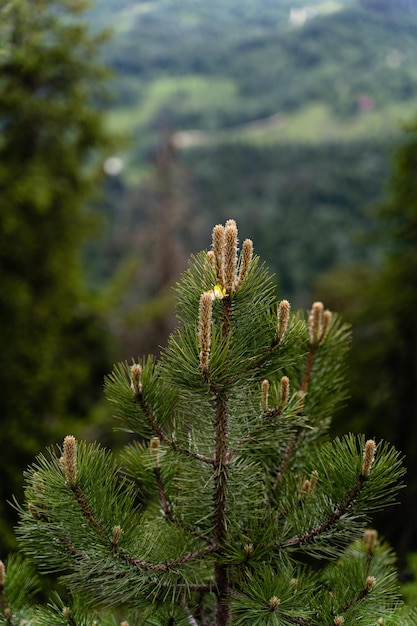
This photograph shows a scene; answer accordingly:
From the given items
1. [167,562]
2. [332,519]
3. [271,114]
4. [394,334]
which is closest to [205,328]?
[332,519]

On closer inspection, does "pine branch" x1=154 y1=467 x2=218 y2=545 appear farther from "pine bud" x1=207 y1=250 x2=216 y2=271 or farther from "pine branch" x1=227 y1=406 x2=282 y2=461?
"pine bud" x1=207 y1=250 x2=216 y2=271

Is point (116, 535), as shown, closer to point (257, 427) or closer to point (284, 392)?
point (257, 427)

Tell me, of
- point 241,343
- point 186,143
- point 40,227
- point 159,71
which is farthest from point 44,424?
point 186,143

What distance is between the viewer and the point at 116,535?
7.75 feet

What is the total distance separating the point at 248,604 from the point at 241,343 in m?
1.09

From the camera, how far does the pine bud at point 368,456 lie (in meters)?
2.16

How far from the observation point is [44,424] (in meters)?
9.88

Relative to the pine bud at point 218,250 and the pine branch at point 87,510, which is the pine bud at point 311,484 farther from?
the pine bud at point 218,250

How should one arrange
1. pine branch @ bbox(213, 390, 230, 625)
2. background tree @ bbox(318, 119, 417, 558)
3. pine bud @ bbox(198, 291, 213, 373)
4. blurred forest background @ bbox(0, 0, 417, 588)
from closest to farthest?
pine bud @ bbox(198, 291, 213, 373)
pine branch @ bbox(213, 390, 230, 625)
blurred forest background @ bbox(0, 0, 417, 588)
background tree @ bbox(318, 119, 417, 558)

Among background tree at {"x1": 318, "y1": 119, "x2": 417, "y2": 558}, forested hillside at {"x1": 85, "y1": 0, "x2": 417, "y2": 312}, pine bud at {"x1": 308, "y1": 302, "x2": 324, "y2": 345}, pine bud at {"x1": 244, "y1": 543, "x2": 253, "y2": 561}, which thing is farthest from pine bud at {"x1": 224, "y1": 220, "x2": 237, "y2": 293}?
background tree at {"x1": 318, "y1": 119, "x2": 417, "y2": 558}

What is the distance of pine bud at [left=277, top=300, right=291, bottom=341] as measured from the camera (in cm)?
228

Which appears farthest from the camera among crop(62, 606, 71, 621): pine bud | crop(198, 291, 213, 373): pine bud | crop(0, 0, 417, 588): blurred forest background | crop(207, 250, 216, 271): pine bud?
crop(0, 0, 417, 588): blurred forest background

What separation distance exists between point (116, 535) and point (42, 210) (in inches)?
324

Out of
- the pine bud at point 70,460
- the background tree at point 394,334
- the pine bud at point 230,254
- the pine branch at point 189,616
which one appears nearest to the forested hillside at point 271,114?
the background tree at point 394,334
